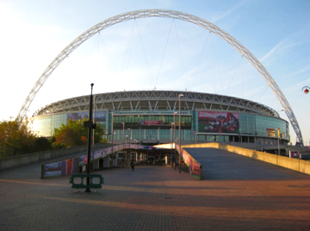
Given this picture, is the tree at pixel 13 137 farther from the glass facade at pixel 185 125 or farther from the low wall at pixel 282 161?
the glass facade at pixel 185 125

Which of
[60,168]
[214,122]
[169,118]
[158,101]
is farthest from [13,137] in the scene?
[214,122]

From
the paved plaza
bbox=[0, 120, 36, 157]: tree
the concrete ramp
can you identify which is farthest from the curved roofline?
the paved plaza

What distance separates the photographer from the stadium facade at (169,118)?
364 ft

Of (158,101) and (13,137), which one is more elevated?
(158,101)

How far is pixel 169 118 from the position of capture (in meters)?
112

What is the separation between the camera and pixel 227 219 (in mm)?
9227

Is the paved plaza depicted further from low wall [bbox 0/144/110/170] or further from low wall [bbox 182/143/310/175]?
low wall [bbox 0/144/110/170]

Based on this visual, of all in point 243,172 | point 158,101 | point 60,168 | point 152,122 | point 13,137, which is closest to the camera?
point 243,172

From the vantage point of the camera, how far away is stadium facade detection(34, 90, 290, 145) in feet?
364

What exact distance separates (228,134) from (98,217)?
348 ft

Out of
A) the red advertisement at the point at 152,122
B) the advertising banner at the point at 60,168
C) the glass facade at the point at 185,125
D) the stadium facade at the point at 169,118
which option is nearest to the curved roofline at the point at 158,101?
the stadium facade at the point at 169,118

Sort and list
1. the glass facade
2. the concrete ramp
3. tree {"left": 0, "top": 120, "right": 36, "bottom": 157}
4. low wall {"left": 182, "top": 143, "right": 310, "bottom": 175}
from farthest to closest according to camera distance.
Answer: the glass facade, tree {"left": 0, "top": 120, "right": 36, "bottom": 157}, low wall {"left": 182, "top": 143, "right": 310, "bottom": 175}, the concrete ramp

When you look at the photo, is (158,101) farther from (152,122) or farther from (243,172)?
(243,172)

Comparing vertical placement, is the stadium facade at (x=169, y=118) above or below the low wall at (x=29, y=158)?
above
